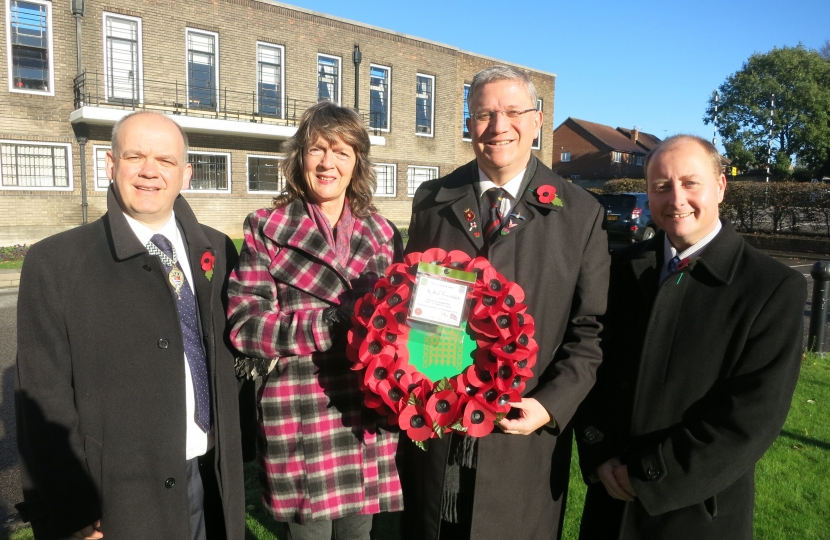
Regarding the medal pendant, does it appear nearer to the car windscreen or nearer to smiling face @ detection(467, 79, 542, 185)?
smiling face @ detection(467, 79, 542, 185)

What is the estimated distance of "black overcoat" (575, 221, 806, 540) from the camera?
2025 mm

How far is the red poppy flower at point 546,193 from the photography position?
7.85 feet

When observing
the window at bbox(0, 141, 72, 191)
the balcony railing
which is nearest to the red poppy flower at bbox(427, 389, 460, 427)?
the balcony railing

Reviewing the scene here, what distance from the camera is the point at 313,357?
2.39m

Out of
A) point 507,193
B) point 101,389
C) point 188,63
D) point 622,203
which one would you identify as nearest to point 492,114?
point 507,193

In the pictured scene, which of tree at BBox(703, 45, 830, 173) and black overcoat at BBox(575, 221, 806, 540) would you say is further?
tree at BBox(703, 45, 830, 173)

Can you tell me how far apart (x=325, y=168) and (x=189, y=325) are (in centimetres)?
82

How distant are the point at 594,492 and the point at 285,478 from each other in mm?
1256

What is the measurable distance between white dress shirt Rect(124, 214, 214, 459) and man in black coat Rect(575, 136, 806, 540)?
1.50m

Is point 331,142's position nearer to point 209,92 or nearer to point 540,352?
point 540,352

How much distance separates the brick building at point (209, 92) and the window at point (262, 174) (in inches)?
2.0

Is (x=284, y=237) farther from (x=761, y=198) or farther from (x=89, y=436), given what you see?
(x=761, y=198)

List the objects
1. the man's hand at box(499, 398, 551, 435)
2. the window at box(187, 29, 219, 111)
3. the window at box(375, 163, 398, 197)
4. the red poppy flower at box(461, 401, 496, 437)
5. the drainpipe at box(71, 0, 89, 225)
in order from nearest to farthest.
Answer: the red poppy flower at box(461, 401, 496, 437)
the man's hand at box(499, 398, 551, 435)
the drainpipe at box(71, 0, 89, 225)
the window at box(187, 29, 219, 111)
the window at box(375, 163, 398, 197)

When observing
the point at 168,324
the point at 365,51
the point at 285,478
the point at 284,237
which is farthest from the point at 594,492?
the point at 365,51
